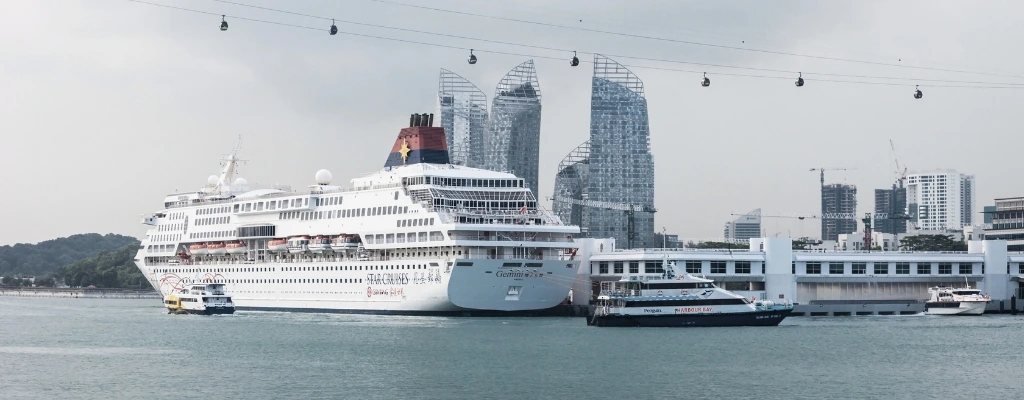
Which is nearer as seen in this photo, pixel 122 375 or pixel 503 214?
pixel 122 375

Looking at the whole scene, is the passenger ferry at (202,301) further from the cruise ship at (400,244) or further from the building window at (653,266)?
the building window at (653,266)

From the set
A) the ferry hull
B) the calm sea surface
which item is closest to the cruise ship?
the calm sea surface

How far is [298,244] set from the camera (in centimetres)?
10644

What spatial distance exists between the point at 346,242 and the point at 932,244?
9135 centimetres

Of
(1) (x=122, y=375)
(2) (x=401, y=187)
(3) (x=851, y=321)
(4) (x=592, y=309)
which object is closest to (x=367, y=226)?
(2) (x=401, y=187)

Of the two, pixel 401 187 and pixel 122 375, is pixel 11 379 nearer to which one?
pixel 122 375

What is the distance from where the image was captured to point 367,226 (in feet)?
331

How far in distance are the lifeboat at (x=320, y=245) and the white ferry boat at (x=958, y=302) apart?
4520 cm

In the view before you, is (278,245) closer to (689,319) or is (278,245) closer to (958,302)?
(689,319)

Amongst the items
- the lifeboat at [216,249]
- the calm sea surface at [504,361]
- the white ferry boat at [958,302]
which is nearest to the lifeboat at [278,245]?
the lifeboat at [216,249]

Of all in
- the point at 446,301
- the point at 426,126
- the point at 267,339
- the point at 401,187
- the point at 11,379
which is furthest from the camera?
the point at 426,126

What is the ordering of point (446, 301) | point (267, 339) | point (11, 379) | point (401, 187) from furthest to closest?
point (401, 187), point (446, 301), point (267, 339), point (11, 379)

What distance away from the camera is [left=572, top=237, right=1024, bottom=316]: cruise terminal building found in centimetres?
10144

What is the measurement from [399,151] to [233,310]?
17.4 metres
